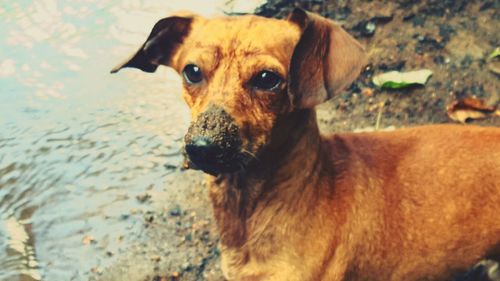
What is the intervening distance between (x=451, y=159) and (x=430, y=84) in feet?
6.85

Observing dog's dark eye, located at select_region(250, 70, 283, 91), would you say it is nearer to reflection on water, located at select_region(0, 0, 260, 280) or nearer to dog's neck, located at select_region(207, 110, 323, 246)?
dog's neck, located at select_region(207, 110, 323, 246)

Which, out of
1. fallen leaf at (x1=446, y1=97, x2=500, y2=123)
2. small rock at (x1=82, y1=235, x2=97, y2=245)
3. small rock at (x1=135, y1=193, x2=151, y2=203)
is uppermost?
fallen leaf at (x1=446, y1=97, x2=500, y2=123)

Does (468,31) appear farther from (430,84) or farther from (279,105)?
(279,105)

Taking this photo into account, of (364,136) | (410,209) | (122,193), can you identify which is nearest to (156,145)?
(122,193)

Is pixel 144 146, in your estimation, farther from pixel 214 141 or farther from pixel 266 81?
pixel 214 141

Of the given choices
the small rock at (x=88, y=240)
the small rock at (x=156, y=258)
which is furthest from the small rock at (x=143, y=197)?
the small rock at (x=156, y=258)

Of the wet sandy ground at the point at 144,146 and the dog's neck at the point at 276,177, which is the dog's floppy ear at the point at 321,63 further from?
the wet sandy ground at the point at 144,146

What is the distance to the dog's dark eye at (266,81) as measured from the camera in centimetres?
308

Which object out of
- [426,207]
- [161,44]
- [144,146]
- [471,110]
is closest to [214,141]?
[161,44]

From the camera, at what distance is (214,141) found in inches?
113

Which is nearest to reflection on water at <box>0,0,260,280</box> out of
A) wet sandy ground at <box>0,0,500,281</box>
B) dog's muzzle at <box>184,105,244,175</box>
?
wet sandy ground at <box>0,0,500,281</box>

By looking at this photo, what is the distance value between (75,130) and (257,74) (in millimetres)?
3168

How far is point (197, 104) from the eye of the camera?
3.13 metres

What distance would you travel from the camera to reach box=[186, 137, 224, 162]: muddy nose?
2871mm
